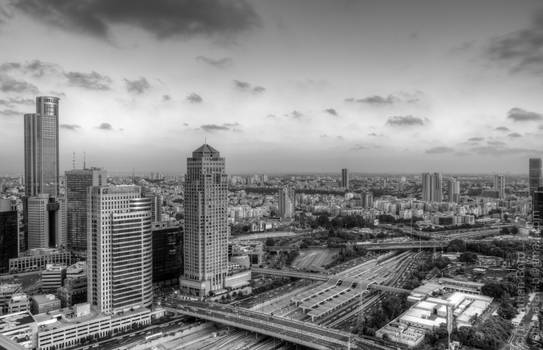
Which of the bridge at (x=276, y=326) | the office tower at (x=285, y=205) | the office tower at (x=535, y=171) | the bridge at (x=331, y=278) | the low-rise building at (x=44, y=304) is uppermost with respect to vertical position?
the office tower at (x=535, y=171)

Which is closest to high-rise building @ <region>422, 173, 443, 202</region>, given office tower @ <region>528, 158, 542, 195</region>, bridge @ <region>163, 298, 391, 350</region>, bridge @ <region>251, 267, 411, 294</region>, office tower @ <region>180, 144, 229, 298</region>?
office tower @ <region>528, 158, 542, 195</region>

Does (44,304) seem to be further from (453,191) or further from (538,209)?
(453,191)

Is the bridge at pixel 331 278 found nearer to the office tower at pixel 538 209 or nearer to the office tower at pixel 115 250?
the office tower at pixel 538 209

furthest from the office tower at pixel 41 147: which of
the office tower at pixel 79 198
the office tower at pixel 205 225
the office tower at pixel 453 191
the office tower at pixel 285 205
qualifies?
the office tower at pixel 453 191

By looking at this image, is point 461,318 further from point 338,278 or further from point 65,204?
point 65,204

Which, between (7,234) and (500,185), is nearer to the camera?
(7,234)

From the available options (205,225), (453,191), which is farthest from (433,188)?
(205,225)
